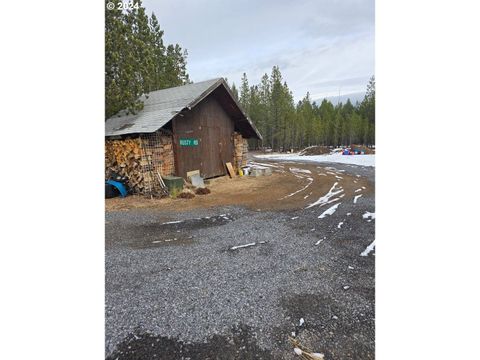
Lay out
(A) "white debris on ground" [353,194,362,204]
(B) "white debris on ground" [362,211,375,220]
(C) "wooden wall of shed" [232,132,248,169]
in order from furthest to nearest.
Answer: (C) "wooden wall of shed" [232,132,248,169]
(A) "white debris on ground" [353,194,362,204]
(B) "white debris on ground" [362,211,375,220]

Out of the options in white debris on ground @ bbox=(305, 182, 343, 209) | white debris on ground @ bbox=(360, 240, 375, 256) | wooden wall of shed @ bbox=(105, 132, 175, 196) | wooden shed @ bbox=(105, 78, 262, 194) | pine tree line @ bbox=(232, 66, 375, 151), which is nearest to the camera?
white debris on ground @ bbox=(360, 240, 375, 256)

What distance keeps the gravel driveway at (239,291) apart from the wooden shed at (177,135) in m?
5.18

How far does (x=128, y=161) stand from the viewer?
36.6 ft

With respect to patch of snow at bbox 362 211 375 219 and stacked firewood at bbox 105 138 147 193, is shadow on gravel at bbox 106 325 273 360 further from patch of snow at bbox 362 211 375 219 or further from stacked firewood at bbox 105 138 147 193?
stacked firewood at bbox 105 138 147 193

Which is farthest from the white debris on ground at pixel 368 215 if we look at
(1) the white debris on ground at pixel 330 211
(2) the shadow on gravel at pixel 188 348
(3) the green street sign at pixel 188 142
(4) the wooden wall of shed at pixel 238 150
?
(4) the wooden wall of shed at pixel 238 150

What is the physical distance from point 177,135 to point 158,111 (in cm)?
141

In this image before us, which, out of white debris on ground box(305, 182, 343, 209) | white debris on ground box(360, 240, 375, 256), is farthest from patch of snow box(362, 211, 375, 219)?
white debris on ground box(360, 240, 375, 256)

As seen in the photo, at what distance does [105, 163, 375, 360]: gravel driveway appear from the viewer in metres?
2.60

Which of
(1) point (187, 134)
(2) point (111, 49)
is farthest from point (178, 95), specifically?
(2) point (111, 49)

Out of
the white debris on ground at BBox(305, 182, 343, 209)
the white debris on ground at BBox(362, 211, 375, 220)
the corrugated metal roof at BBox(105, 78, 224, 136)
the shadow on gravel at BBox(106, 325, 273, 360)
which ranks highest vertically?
the corrugated metal roof at BBox(105, 78, 224, 136)

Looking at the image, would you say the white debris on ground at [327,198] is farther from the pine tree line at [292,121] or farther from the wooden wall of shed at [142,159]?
the pine tree line at [292,121]

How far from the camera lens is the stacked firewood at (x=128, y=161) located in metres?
10.7

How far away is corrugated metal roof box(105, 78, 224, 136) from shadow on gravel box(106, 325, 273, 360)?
27.8 ft

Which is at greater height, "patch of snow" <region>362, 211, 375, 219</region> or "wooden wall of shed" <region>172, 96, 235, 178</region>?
"wooden wall of shed" <region>172, 96, 235, 178</region>
